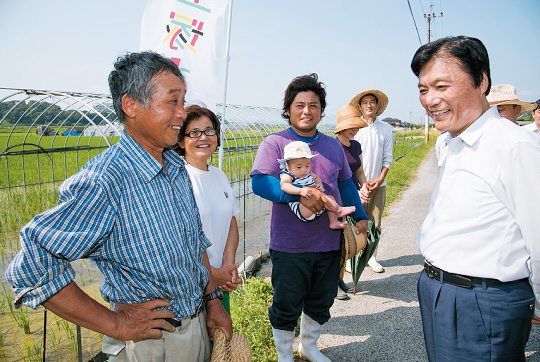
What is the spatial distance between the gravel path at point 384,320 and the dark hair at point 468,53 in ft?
7.59

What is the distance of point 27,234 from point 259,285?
294cm

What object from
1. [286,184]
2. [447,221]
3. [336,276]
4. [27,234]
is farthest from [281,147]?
[27,234]

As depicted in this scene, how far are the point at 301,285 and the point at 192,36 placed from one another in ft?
8.27

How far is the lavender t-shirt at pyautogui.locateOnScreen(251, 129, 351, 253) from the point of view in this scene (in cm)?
254

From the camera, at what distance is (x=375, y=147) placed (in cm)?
455

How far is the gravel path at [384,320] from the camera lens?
292 centimetres

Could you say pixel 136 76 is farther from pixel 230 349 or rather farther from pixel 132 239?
pixel 230 349

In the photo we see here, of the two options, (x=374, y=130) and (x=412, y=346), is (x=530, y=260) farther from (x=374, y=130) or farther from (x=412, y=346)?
(x=374, y=130)

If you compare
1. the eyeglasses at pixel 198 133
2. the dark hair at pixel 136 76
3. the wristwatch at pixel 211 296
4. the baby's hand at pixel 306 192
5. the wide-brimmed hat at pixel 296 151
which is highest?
the dark hair at pixel 136 76

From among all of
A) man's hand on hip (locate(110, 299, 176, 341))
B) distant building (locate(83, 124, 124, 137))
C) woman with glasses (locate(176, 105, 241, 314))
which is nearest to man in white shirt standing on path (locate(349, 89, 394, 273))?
woman with glasses (locate(176, 105, 241, 314))

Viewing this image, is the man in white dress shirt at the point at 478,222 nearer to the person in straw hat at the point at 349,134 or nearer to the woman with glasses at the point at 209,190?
the woman with glasses at the point at 209,190

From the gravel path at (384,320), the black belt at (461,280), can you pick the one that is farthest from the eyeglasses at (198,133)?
the gravel path at (384,320)

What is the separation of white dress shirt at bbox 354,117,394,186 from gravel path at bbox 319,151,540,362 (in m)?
1.24

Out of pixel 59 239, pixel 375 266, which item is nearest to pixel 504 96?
pixel 375 266
